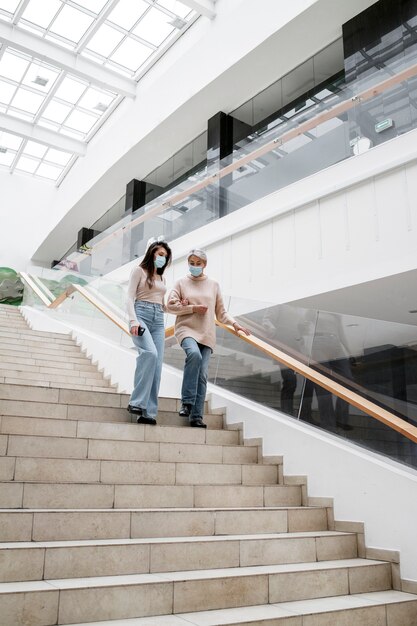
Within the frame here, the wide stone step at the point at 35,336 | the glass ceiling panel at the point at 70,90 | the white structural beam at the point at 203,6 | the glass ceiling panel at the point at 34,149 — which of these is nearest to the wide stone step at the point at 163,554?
the wide stone step at the point at 35,336

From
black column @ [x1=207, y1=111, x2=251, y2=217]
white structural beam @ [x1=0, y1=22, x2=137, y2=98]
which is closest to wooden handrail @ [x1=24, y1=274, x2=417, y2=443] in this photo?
black column @ [x1=207, y1=111, x2=251, y2=217]

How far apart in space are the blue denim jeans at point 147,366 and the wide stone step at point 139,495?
3.42 ft

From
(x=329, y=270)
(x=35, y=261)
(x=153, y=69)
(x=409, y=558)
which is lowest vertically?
(x=409, y=558)

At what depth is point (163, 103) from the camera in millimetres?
13500

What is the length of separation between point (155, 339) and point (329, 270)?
3.47 metres

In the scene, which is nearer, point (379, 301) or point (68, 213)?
point (379, 301)

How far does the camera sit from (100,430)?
4527 mm

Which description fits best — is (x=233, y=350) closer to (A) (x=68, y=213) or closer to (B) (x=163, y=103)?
(B) (x=163, y=103)

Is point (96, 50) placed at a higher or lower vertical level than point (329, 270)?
higher

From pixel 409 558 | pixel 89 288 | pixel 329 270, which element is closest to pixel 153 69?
pixel 89 288

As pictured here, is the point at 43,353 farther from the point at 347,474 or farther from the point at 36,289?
the point at 347,474

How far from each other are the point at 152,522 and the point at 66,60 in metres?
14.1

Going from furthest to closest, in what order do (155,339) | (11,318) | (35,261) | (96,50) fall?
(35,261), (96,50), (11,318), (155,339)

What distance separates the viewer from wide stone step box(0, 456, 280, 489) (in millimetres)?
3697
